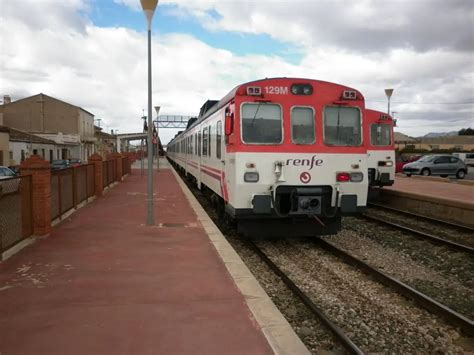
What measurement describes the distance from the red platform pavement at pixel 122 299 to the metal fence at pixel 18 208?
394 millimetres

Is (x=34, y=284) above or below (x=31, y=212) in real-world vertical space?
below

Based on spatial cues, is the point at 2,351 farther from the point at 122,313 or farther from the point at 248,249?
the point at 248,249

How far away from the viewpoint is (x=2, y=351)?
11.8 feet

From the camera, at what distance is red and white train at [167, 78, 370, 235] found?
8.06 metres

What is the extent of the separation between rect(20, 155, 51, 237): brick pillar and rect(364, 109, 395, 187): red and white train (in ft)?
37.1

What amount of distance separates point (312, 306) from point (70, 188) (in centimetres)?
796

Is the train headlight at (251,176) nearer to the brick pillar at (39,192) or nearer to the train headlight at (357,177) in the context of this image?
the train headlight at (357,177)

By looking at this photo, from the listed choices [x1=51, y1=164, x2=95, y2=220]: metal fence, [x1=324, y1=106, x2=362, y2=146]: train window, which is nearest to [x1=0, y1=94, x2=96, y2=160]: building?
[x1=51, y1=164, x2=95, y2=220]: metal fence

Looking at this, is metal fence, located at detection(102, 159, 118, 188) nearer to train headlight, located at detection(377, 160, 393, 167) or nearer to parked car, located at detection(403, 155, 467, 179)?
train headlight, located at detection(377, 160, 393, 167)

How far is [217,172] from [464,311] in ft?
19.6

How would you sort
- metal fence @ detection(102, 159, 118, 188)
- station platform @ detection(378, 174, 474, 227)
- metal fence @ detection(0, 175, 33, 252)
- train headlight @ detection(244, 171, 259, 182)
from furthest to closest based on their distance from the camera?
metal fence @ detection(102, 159, 118, 188) → station platform @ detection(378, 174, 474, 227) → train headlight @ detection(244, 171, 259, 182) → metal fence @ detection(0, 175, 33, 252)

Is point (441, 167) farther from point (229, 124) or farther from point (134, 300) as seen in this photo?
point (134, 300)

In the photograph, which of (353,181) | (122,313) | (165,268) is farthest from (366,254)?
(122,313)

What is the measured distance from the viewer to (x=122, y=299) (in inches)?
190
